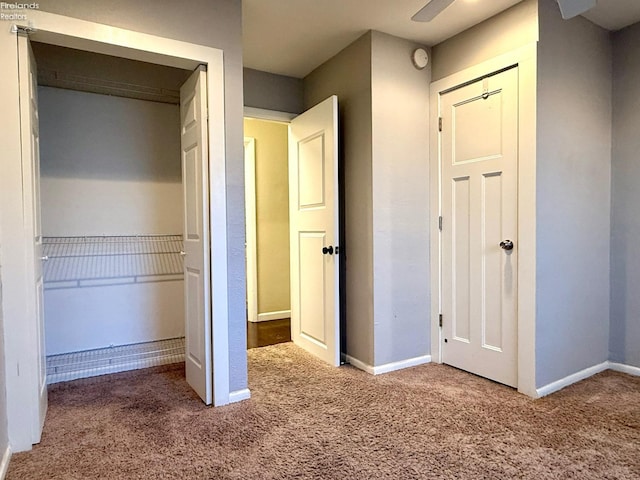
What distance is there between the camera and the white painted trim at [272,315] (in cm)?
452

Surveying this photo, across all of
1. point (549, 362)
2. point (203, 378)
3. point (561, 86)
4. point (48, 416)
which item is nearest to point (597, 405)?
point (549, 362)

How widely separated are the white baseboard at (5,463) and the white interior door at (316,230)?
190cm

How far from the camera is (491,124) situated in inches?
101

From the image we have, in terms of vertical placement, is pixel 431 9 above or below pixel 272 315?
above

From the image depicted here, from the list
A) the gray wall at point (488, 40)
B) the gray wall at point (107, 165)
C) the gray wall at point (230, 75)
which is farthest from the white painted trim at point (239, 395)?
the gray wall at point (488, 40)

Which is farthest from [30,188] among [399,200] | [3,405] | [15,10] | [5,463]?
[399,200]

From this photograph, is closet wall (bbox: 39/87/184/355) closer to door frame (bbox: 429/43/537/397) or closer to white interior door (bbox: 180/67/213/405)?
white interior door (bbox: 180/67/213/405)

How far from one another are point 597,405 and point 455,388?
2.52 feet

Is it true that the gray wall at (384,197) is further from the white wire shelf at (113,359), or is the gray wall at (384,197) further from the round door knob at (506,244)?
the white wire shelf at (113,359)

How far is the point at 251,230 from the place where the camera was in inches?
179

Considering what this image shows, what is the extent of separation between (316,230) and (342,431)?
1.52m

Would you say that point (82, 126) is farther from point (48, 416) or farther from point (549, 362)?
point (549, 362)

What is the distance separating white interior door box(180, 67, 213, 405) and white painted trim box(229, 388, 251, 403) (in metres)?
0.12

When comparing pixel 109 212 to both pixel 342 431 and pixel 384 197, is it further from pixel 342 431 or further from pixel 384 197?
pixel 342 431
